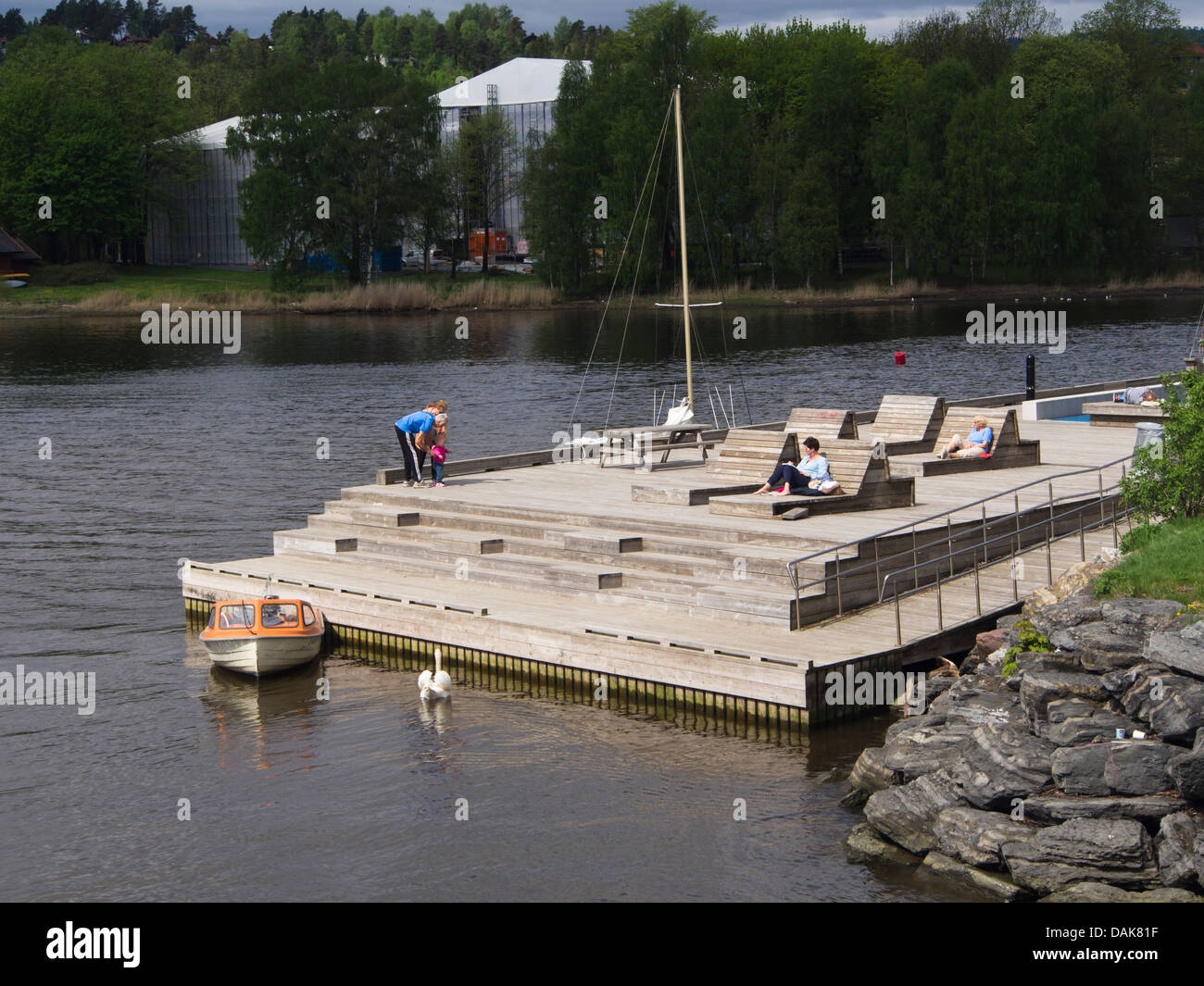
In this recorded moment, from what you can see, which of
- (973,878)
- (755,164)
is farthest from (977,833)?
(755,164)

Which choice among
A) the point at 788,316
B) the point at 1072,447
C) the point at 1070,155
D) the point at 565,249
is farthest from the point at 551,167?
the point at 1072,447

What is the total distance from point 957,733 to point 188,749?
10.2 m

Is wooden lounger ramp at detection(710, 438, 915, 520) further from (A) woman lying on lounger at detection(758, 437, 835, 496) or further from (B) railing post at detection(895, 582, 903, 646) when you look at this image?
(B) railing post at detection(895, 582, 903, 646)

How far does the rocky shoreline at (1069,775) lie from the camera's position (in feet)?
48.4

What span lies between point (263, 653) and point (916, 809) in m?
11.5

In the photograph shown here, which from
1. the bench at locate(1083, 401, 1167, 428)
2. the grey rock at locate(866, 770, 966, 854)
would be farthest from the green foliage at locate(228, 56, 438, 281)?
the grey rock at locate(866, 770, 966, 854)

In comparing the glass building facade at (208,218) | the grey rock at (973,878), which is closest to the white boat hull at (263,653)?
the grey rock at (973,878)

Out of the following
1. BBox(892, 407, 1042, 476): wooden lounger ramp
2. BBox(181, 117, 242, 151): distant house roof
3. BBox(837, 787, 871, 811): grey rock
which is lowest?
BBox(837, 787, 871, 811): grey rock

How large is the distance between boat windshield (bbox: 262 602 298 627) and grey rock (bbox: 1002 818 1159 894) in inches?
499

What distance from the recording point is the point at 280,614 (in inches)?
955

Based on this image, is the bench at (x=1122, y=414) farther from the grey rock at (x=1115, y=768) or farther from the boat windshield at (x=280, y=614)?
the grey rock at (x=1115, y=768)

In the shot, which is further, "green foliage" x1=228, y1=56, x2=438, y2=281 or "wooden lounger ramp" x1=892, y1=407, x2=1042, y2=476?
"green foliage" x1=228, y1=56, x2=438, y2=281

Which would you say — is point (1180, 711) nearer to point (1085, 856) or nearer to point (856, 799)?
point (1085, 856)

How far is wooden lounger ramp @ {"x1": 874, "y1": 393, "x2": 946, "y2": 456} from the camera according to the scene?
31156 mm
